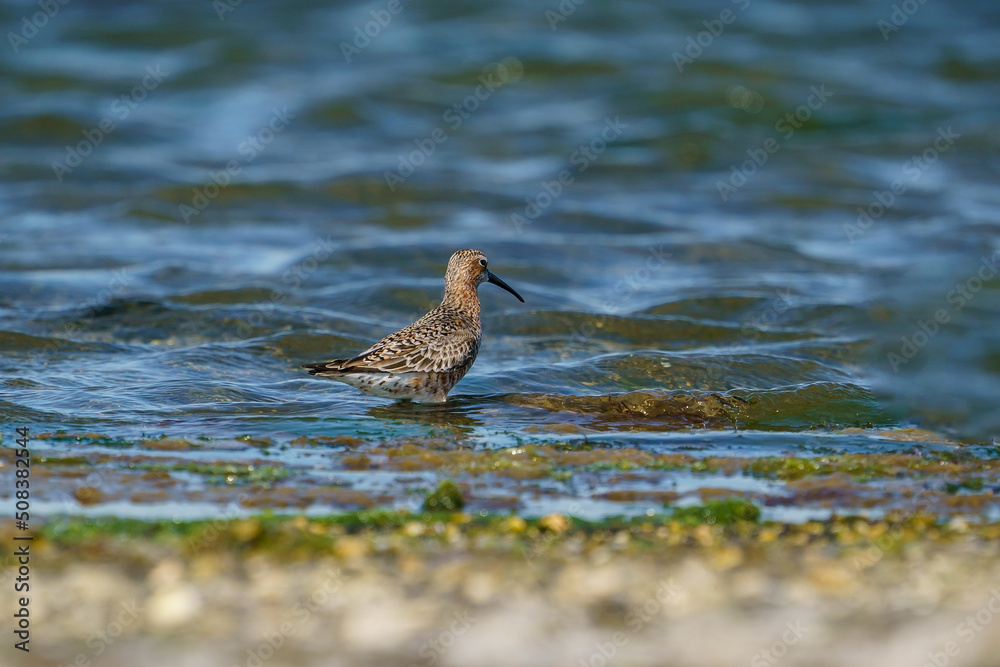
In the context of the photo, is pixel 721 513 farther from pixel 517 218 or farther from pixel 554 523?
pixel 517 218

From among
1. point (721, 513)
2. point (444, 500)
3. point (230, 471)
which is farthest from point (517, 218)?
point (721, 513)

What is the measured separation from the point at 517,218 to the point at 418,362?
22.4ft

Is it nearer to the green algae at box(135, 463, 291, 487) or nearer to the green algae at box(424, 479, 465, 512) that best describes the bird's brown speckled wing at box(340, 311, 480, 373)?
the green algae at box(135, 463, 291, 487)

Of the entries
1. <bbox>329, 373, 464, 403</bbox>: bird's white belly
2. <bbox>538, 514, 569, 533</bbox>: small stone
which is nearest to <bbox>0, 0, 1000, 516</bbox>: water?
<bbox>329, 373, 464, 403</bbox>: bird's white belly

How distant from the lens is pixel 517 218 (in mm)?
15016

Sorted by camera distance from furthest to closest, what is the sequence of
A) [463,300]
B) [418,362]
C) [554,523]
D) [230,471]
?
1. [463,300]
2. [418,362]
3. [230,471]
4. [554,523]

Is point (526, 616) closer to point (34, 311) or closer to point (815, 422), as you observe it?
point (815, 422)

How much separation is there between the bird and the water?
8.2 inches

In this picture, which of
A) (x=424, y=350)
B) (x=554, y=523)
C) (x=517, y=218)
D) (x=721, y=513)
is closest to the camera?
(x=554, y=523)

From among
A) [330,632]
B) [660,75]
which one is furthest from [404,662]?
[660,75]

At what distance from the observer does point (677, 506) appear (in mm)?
5980

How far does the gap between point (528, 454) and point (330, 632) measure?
9.10 feet

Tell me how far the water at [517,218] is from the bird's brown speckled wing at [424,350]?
371 millimetres

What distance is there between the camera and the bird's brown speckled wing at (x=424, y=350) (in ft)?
27.4
